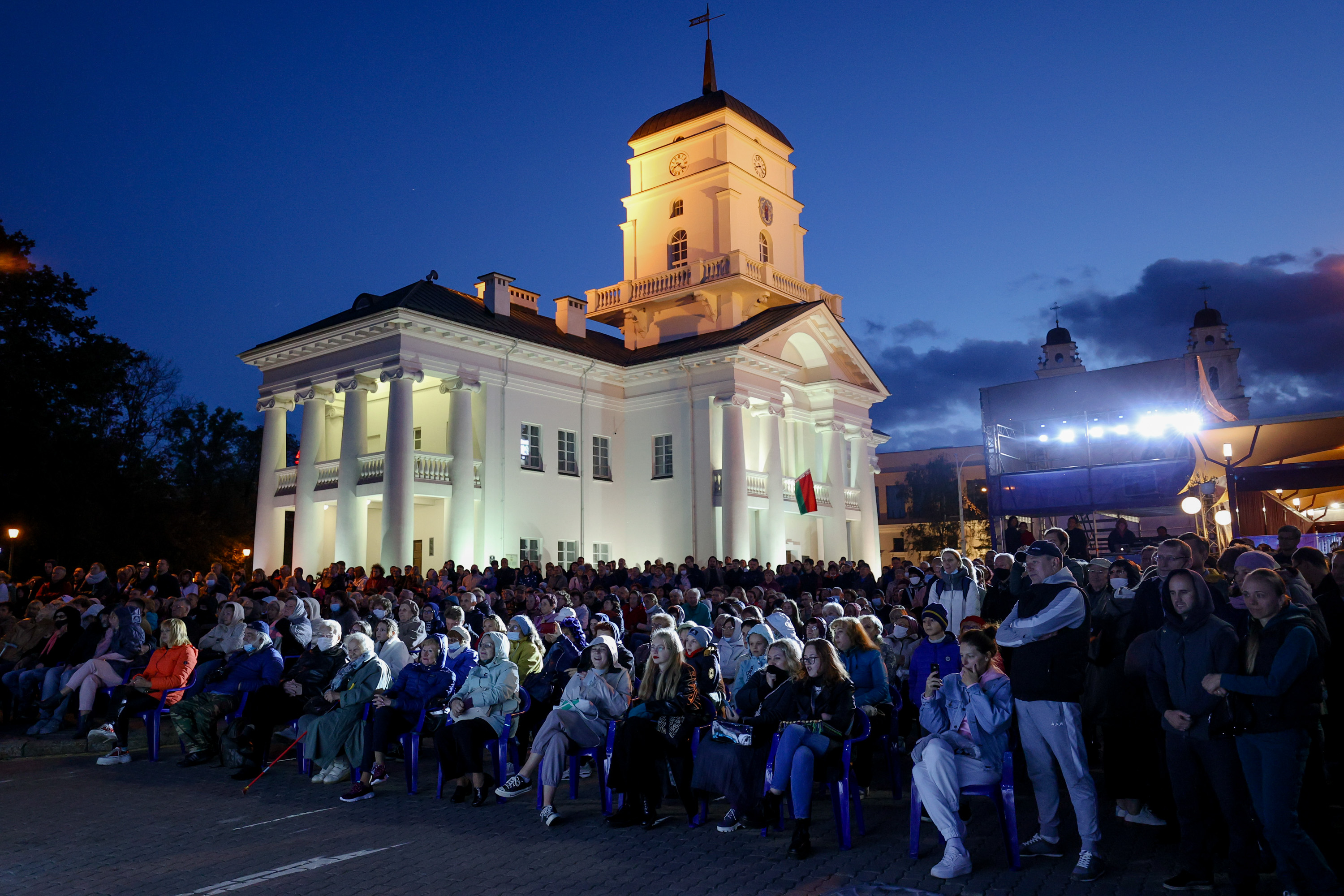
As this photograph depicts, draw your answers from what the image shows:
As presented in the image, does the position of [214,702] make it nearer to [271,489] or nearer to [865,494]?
[271,489]

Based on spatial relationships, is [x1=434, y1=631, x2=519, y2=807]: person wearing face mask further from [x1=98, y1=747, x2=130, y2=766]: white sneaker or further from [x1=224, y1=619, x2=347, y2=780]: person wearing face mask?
[x1=98, y1=747, x2=130, y2=766]: white sneaker

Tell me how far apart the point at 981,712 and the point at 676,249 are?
28009 millimetres

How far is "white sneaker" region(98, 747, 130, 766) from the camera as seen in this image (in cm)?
980

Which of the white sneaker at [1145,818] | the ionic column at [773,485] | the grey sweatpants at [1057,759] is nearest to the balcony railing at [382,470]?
the ionic column at [773,485]

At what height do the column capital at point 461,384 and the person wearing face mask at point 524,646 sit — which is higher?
the column capital at point 461,384

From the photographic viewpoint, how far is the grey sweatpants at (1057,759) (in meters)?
5.54

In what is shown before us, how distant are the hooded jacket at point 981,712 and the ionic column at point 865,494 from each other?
2523 centimetres

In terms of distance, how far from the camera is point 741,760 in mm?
6762

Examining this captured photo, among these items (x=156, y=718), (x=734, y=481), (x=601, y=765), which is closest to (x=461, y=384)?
(x=734, y=481)

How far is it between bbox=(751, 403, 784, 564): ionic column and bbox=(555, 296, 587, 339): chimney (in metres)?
6.02

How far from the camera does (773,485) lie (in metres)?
27.2

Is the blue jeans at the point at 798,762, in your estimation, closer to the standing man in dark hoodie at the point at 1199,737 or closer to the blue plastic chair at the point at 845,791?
the blue plastic chair at the point at 845,791

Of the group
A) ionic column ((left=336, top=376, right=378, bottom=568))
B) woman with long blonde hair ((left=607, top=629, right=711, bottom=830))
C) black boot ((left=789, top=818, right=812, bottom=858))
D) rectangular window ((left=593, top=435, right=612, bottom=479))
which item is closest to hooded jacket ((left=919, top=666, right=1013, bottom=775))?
black boot ((left=789, top=818, right=812, bottom=858))

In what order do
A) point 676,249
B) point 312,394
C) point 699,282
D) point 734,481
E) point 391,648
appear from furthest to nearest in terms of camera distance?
point 676,249 < point 699,282 < point 734,481 < point 312,394 < point 391,648
